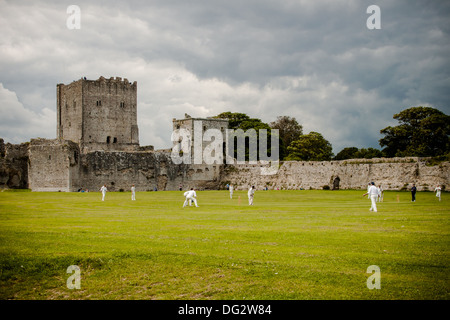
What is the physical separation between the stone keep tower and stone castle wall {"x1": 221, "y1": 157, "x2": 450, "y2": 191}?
26471mm

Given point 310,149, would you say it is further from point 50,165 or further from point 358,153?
point 50,165

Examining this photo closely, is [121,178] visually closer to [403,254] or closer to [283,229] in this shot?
[283,229]

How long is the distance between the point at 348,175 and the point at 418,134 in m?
19.2

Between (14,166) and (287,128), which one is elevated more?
(287,128)

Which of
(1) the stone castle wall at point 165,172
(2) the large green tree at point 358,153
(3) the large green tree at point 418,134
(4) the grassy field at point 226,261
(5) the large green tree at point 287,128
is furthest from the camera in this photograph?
(5) the large green tree at point 287,128

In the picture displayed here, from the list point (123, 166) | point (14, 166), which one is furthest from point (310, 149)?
point (14, 166)

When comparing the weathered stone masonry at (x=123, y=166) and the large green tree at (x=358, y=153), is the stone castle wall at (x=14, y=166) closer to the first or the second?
the weathered stone masonry at (x=123, y=166)

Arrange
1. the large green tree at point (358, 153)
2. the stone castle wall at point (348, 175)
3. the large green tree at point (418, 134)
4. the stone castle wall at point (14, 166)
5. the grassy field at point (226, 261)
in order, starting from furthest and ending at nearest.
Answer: the large green tree at point (358, 153) < the large green tree at point (418, 134) < the stone castle wall at point (14, 166) < the stone castle wall at point (348, 175) < the grassy field at point (226, 261)

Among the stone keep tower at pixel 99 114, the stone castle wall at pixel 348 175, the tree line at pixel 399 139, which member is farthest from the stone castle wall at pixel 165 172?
the stone keep tower at pixel 99 114

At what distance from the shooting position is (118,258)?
35.2 feet

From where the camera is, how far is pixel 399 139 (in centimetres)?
7069

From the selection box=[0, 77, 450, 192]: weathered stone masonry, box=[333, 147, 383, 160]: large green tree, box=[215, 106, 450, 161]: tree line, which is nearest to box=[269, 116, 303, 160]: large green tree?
box=[215, 106, 450, 161]: tree line

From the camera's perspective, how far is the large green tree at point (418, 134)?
63969mm
